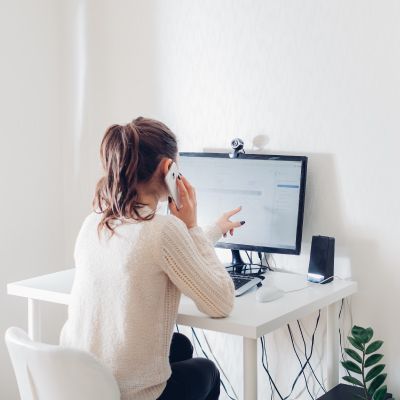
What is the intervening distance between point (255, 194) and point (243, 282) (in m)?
0.34

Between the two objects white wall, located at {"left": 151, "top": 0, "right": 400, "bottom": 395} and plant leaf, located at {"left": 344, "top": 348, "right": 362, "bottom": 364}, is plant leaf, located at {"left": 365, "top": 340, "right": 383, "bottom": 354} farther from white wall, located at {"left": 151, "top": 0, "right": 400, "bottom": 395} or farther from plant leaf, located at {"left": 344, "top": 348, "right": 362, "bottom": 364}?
white wall, located at {"left": 151, "top": 0, "right": 400, "bottom": 395}

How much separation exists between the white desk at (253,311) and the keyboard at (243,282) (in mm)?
20

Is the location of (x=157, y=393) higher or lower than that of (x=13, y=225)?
lower

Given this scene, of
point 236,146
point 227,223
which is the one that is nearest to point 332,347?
point 227,223

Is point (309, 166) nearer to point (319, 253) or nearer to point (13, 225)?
point (319, 253)

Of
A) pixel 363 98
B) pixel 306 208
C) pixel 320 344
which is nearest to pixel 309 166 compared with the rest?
pixel 306 208

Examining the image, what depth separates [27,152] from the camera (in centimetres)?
287

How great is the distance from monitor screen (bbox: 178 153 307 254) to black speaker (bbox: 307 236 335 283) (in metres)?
0.06

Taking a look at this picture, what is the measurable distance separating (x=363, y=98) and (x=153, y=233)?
93 cm

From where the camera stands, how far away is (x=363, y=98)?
2.27 metres

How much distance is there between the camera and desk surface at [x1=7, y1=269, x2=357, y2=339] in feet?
5.98

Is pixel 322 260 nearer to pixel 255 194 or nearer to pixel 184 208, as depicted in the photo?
pixel 255 194

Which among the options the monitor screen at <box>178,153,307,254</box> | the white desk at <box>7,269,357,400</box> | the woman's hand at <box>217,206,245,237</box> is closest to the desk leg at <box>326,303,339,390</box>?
the white desk at <box>7,269,357,400</box>

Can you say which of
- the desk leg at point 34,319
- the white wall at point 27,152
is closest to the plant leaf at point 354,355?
the desk leg at point 34,319
